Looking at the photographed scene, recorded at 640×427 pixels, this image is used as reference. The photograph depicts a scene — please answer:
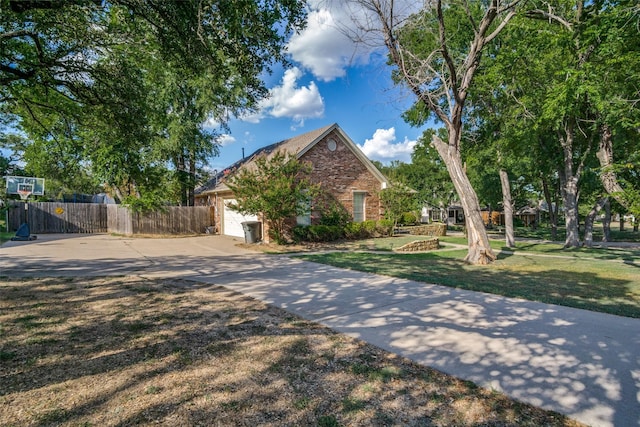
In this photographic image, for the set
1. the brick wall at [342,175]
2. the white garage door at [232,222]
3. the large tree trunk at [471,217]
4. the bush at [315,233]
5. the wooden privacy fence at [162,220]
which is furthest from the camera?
the wooden privacy fence at [162,220]

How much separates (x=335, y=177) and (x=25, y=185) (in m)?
18.4

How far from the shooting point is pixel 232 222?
19.8 meters

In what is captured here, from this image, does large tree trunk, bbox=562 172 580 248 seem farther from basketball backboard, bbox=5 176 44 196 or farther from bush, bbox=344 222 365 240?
basketball backboard, bbox=5 176 44 196

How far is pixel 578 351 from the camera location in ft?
12.1

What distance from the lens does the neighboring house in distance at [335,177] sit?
56.7 ft

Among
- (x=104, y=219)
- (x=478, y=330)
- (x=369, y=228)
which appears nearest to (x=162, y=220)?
(x=104, y=219)

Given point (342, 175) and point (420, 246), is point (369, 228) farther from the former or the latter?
point (420, 246)

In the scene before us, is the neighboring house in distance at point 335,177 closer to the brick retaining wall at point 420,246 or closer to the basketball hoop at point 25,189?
the brick retaining wall at point 420,246

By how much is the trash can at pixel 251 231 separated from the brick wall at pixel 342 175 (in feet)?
12.1

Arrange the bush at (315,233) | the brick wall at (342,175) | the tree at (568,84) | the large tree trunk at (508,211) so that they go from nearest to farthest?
the tree at (568,84) < the bush at (315,233) < the large tree trunk at (508,211) < the brick wall at (342,175)

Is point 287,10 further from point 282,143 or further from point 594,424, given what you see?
point 282,143

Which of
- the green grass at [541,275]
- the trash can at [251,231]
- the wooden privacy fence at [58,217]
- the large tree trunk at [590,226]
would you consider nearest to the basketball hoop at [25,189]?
the wooden privacy fence at [58,217]

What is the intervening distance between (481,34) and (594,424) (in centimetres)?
1056

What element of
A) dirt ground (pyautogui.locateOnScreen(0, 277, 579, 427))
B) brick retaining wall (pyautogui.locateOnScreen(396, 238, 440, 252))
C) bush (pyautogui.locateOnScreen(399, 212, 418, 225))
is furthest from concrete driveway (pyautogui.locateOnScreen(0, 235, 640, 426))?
bush (pyautogui.locateOnScreen(399, 212, 418, 225))
